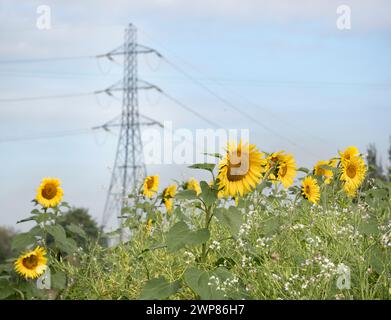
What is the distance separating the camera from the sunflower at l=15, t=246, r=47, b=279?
15.2 feet

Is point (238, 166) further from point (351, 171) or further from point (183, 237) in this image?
point (351, 171)

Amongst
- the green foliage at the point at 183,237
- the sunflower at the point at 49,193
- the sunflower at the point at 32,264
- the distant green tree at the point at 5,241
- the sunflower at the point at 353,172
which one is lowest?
the distant green tree at the point at 5,241

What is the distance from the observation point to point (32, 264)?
184 inches

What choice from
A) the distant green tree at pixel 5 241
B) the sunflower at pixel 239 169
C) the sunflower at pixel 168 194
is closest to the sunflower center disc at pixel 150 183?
the sunflower at pixel 168 194

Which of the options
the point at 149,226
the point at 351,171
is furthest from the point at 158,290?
the point at 351,171

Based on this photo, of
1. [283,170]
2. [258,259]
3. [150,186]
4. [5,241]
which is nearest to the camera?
[258,259]

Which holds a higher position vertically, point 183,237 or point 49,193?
point 49,193

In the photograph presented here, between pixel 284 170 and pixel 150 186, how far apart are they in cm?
156

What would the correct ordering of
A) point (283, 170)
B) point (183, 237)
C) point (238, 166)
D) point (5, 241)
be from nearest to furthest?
point (183, 237) → point (238, 166) → point (283, 170) → point (5, 241)

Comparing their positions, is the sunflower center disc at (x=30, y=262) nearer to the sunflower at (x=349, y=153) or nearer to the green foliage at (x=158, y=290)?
the green foliage at (x=158, y=290)

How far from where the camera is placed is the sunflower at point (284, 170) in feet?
16.6

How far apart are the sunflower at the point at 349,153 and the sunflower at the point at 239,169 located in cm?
148
